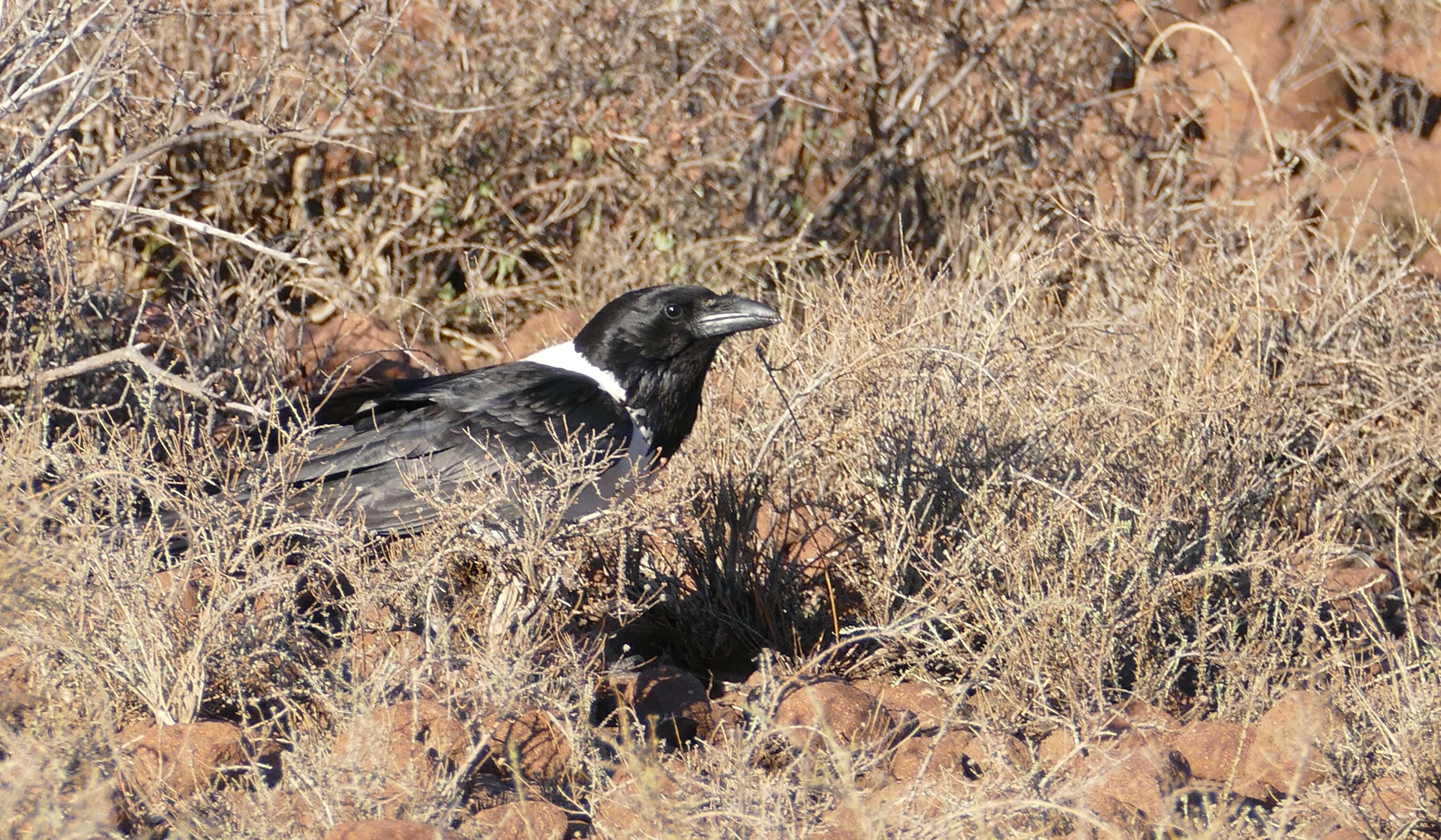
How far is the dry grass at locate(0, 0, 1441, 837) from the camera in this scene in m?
3.25

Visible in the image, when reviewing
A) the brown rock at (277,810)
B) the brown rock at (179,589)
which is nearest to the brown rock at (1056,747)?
the brown rock at (277,810)

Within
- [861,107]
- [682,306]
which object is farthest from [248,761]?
[861,107]

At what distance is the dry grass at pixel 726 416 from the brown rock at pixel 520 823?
7cm

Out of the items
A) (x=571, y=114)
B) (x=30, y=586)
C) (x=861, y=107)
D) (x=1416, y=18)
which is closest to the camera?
(x=30, y=586)

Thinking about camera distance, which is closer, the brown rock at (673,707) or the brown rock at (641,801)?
the brown rock at (641,801)

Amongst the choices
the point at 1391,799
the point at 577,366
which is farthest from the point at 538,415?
the point at 1391,799

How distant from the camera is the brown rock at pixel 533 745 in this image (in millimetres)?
3291

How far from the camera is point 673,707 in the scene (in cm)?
378

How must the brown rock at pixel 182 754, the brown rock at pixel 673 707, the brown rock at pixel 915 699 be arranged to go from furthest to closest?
the brown rock at pixel 915 699
the brown rock at pixel 673 707
the brown rock at pixel 182 754

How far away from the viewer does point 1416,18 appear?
30.4 ft

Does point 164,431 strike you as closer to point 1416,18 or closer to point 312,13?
point 312,13

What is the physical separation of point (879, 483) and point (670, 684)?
34.5 inches

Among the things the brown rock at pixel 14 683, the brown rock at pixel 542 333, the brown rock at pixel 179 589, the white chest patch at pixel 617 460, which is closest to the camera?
the brown rock at pixel 14 683

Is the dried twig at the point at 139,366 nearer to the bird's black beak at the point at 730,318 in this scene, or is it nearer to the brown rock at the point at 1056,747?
the bird's black beak at the point at 730,318
